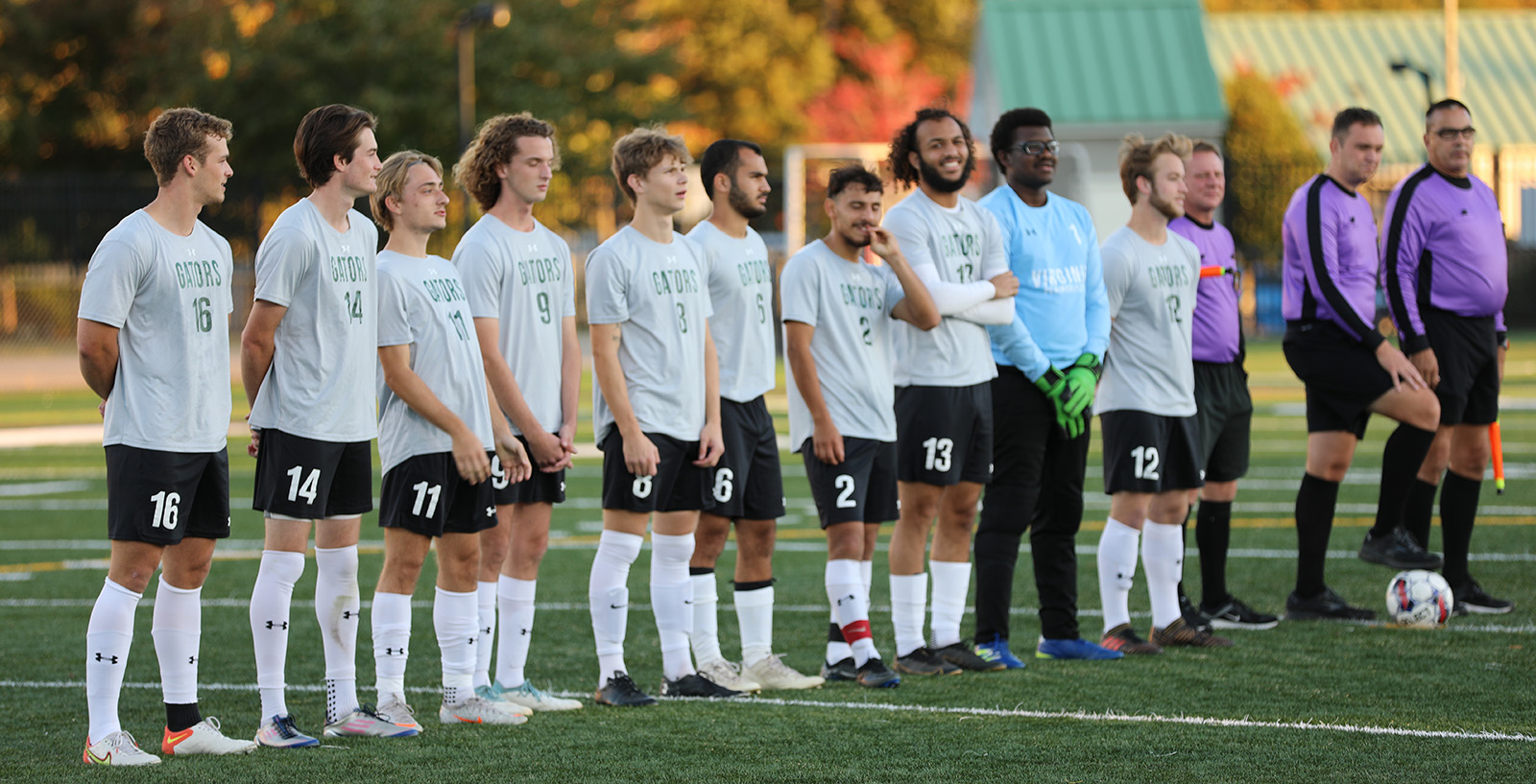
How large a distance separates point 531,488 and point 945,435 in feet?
5.51

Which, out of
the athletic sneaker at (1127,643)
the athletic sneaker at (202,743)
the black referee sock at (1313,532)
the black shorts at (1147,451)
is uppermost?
the black shorts at (1147,451)

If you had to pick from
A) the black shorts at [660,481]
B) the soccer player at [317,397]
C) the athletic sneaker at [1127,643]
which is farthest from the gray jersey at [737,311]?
the athletic sneaker at [1127,643]

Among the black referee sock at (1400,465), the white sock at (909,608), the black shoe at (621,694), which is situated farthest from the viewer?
the black referee sock at (1400,465)

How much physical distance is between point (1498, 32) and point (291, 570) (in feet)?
142

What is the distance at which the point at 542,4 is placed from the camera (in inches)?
1421

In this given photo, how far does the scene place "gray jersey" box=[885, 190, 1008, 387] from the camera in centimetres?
693

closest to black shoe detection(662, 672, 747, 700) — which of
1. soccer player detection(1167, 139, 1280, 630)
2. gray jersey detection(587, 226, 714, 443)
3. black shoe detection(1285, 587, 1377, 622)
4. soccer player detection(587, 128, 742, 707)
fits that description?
soccer player detection(587, 128, 742, 707)

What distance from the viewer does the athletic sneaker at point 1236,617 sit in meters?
7.93

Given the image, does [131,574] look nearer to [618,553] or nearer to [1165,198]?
[618,553]

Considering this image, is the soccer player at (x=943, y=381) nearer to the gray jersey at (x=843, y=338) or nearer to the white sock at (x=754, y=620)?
the gray jersey at (x=843, y=338)

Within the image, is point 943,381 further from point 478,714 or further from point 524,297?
point 478,714

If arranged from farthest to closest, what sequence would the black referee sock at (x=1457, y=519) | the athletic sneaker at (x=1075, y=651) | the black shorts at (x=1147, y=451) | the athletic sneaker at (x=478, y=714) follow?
the black referee sock at (x=1457, y=519) < the black shorts at (x=1147, y=451) < the athletic sneaker at (x=1075, y=651) < the athletic sneaker at (x=478, y=714)

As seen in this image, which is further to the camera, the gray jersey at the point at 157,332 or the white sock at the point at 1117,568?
the white sock at the point at 1117,568

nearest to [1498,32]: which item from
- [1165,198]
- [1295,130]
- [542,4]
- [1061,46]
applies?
[1295,130]
